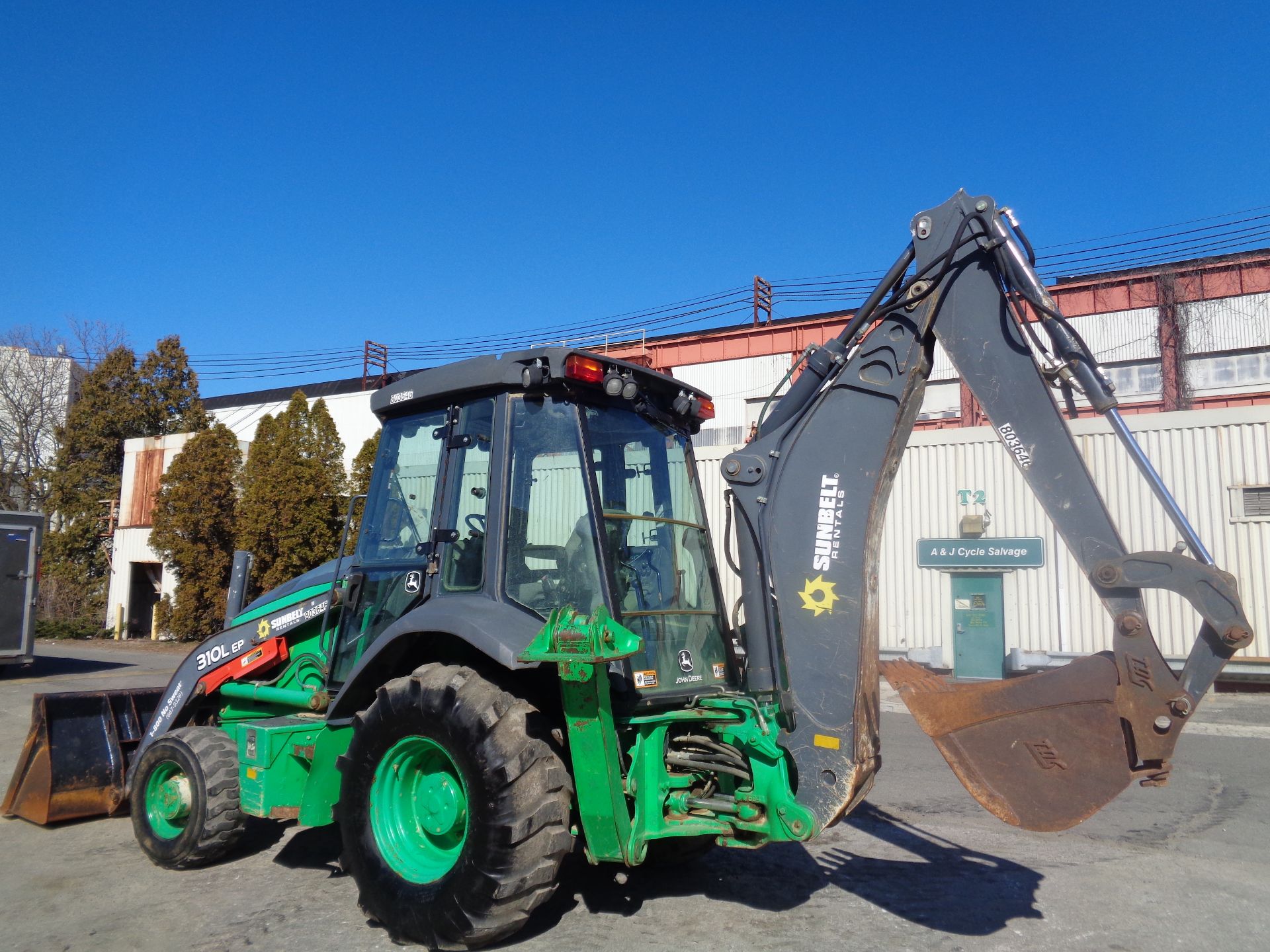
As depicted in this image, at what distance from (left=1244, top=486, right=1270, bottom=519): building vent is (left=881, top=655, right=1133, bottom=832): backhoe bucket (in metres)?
12.6

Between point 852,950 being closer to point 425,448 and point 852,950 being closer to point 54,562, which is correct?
point 425,448

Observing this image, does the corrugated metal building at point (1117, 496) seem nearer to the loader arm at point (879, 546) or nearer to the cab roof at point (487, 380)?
the cab roof at point (487, 380)

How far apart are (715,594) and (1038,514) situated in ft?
40.3

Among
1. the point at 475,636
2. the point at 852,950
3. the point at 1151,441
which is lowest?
the point at 852,950

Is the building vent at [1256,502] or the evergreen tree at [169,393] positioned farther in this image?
the evergreen tree at [169,393]

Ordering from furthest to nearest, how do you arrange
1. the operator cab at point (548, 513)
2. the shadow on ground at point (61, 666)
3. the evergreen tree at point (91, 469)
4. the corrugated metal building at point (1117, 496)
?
the evergreen tree at point (91, 469) < the shadow on ground at point (61, 666) < the corrugated metal building at point (1117, 496) < the operator cab at point (548, 513)

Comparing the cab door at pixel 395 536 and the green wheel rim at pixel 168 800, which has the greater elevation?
the cab door at pixel 395 536

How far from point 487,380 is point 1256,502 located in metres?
13.9

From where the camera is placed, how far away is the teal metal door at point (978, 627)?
51.2ft

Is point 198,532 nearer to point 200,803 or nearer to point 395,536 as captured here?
point 200,803

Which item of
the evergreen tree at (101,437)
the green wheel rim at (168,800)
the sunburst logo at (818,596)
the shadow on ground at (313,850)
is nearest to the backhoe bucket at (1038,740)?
the sunburst logo at (818,596)

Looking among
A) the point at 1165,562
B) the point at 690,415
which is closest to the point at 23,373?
the point at 690,415

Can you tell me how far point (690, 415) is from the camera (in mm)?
5305

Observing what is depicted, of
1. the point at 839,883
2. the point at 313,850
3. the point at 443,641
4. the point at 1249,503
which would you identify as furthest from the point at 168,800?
the point at 1249,503
